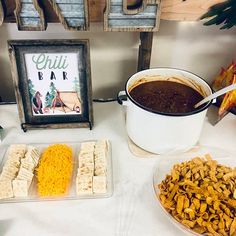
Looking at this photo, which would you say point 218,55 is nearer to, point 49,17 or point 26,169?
point 49,17

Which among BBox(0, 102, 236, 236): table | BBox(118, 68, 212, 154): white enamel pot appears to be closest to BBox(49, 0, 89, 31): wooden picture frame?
BBox(118, 68, 212, 154): white enamel pot

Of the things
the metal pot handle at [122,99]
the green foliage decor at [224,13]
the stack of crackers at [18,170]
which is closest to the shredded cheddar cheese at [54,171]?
the stack of crackers at [18,170]

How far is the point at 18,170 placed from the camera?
0.69 m

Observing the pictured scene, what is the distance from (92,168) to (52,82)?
0.75 feet

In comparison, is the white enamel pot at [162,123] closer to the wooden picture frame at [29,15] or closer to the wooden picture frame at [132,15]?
the wooden picture frame at [132,15]

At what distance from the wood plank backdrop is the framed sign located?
8 centimetres

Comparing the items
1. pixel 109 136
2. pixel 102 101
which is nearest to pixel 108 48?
pixel 102 101

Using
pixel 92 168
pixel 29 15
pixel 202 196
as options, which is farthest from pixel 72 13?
pixel 202 196

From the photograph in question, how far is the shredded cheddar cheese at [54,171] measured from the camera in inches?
A: 25.9

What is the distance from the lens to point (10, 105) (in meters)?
0.90

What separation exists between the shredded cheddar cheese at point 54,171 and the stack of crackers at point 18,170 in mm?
20

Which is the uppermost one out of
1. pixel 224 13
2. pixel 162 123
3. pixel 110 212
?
pixel 224 13

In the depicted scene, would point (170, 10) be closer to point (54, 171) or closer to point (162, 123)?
point (162, 123)

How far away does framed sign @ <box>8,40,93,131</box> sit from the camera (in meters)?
0.72
